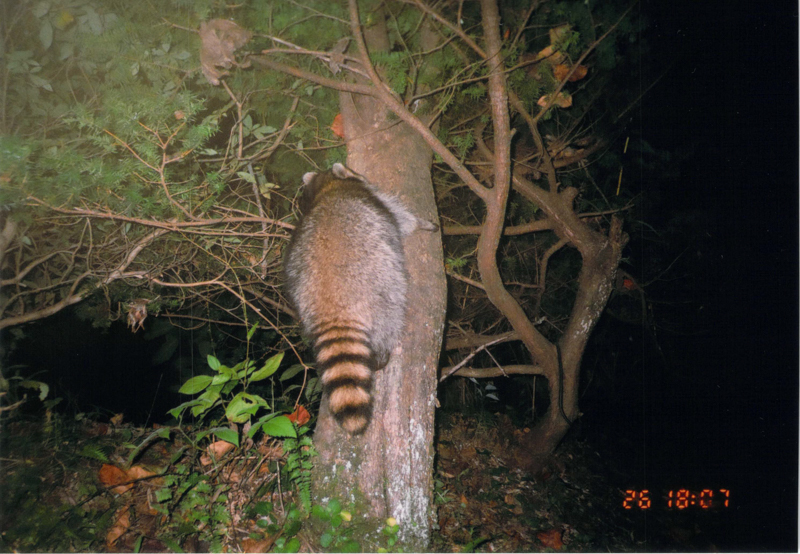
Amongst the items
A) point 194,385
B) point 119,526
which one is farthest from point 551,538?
point 119,526

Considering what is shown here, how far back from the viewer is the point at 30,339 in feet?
16.3

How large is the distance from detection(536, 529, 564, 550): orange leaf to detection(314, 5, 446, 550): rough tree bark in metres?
1.51

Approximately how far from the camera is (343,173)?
349 cm

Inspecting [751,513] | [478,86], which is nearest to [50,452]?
[478,86]

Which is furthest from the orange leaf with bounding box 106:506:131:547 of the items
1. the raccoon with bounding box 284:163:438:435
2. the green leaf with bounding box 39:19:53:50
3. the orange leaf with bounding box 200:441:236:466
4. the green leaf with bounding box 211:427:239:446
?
the green leaf with bounding box 39:19:53:50

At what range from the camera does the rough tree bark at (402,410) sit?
104 inches

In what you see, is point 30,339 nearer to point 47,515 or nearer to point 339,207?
point 47,515

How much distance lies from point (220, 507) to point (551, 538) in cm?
282

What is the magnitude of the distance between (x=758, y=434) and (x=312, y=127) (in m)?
6.56

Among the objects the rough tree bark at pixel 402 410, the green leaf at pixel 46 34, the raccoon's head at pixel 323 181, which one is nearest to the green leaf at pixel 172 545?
the rough tree bark at pixel 402 410

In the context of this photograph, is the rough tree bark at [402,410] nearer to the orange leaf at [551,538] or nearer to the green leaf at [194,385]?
the green leaf at [194,385]

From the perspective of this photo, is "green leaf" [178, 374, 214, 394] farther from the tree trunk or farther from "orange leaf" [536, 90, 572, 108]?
"orange leaf" [536, 90, 572, 108]

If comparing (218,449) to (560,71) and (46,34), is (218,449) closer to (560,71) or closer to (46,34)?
(46,34)
